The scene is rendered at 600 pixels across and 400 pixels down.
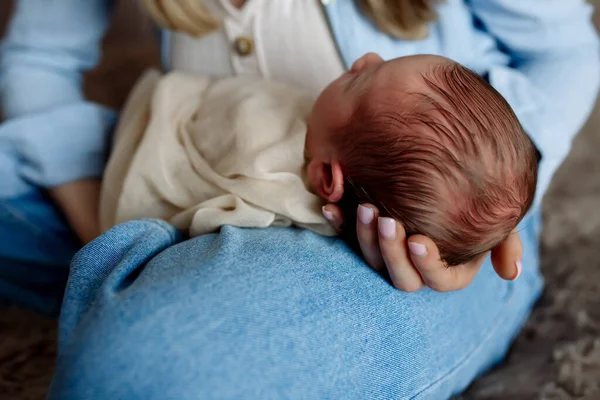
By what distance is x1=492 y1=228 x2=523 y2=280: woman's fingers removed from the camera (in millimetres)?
644

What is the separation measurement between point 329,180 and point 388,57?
0.86 feet

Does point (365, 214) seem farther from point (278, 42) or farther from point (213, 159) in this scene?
point (278, 42)

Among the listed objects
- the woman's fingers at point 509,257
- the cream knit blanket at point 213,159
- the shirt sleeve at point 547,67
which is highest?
the cream knit blanket at point 213,159

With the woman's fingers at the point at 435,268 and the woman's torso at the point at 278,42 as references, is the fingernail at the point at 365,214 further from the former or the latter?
the woman's torso at the point at 278,42

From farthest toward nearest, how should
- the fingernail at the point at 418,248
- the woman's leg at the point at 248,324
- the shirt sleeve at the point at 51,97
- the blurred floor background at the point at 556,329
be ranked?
the shirt sleeve at the point at 51,97, the blurred floor background at the point at 556,329, the fingernail at the point at 418,248, the woman's leg at the point at 248,324

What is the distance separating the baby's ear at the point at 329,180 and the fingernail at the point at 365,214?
0.14 feet

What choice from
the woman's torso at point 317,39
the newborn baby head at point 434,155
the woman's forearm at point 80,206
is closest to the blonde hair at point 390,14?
the woman's torso at point 317,39

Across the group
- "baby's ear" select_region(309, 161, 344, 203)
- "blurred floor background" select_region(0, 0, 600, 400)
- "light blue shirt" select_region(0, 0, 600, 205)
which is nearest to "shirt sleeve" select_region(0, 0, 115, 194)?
"light blue shirt" select_region(0, 0, 600, 205)

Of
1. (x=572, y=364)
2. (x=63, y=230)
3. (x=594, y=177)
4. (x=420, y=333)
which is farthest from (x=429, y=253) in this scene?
(x=594, y=177)

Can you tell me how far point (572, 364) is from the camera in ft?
2.58

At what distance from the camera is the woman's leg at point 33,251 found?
2.93 feet

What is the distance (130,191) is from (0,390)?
13.4 inches

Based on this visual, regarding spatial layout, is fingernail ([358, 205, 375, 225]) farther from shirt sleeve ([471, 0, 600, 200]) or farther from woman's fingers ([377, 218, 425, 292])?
shirt sleeve ([471, 0, 600, 200])

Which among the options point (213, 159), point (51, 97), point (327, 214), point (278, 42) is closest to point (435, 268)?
point (327, 214)
